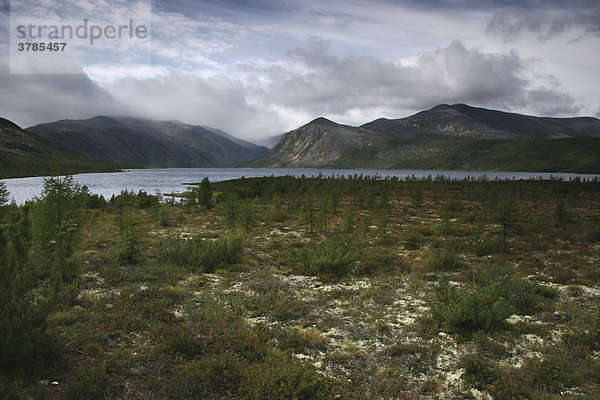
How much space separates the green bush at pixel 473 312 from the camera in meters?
8.44

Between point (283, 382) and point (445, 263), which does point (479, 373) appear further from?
point (445, 263)

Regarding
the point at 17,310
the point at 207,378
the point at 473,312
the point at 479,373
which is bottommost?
the point at 479,373

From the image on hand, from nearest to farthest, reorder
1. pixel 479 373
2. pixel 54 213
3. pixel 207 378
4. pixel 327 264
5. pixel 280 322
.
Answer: pixel 207 378 < pixel 479 373 < pixel 280 322 < pixel 54 213 < pixel 327 264

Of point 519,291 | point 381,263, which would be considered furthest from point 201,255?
point 519,291

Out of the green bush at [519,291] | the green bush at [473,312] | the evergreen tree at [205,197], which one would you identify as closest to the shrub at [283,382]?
the green bush at [473,312]

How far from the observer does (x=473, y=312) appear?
842 cm

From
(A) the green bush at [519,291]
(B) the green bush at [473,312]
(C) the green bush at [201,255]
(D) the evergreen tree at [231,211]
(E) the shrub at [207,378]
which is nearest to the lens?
(E) the shrub at [207,378]

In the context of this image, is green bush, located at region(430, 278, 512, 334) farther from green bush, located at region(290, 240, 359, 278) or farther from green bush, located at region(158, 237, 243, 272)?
green bush, located at region(158, 237, 243, 272)

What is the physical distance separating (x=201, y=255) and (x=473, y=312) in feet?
36.6

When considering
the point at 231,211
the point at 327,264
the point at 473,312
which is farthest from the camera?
the point at 231,211

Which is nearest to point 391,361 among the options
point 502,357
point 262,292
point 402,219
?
point 502,357

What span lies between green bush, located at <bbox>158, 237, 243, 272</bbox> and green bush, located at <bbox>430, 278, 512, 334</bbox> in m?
9.77

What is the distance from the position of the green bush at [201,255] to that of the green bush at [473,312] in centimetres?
977

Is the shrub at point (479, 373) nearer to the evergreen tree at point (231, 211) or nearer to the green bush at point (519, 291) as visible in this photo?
the green bush at point (519, 291)
